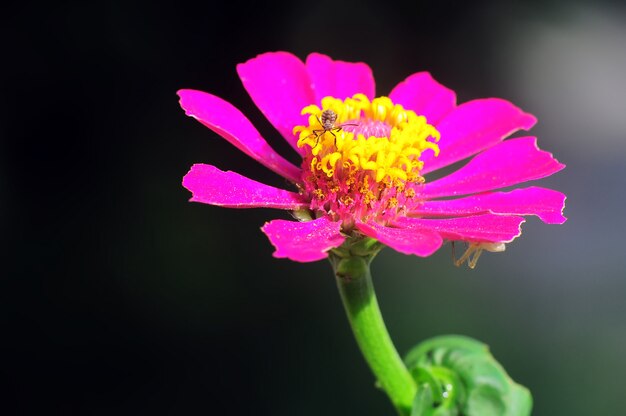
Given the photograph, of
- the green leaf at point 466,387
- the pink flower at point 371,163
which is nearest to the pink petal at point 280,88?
the pink flower at point 371,163

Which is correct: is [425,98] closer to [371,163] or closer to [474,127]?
[474,127]

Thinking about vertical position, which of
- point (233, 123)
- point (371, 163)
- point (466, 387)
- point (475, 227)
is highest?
point (233, 123)

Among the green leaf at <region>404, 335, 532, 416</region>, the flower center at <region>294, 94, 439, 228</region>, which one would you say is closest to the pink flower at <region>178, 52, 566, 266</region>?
the flower center at <region>294, 94, 439, 228</region>

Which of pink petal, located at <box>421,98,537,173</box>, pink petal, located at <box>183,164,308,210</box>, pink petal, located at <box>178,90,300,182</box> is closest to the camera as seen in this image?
pink petal, located at <box>183,164,308,210</box>

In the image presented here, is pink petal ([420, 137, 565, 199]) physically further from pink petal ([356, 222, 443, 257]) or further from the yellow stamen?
pink petal ([356, 222, 443, 257])

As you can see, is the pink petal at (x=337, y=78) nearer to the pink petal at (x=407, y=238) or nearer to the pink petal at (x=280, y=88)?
the pink petal at (x=280, y=88)

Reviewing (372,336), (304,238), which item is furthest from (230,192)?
(372,336)

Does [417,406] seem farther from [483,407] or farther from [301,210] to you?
[301,210]
